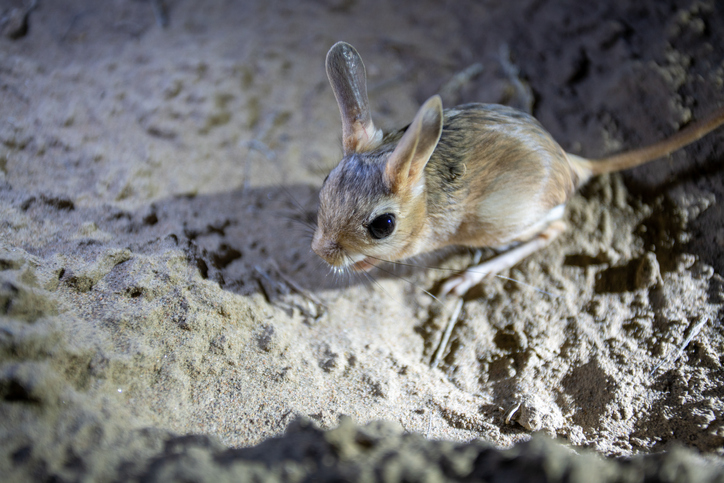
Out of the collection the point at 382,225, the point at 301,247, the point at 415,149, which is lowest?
the point at 301,247

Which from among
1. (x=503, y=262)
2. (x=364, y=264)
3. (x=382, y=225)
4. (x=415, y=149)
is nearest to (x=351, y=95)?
(x=415, y=149)

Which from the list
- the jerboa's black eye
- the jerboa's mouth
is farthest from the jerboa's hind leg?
the jerboa's black eye

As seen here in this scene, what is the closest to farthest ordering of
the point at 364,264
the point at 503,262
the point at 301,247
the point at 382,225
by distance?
the point at 382,225 → the point at 364,264 → the point at 503,262 → the point at 301,247

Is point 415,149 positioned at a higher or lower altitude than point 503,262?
higher

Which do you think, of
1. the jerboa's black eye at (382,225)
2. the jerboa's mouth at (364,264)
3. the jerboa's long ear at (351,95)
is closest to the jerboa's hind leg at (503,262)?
the jerboa's mouth at (364,264)

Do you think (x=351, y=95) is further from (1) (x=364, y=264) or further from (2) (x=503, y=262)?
(2) (x=503, y=262)

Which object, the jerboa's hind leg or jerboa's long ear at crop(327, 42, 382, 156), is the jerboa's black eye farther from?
the jerboa's hind leg

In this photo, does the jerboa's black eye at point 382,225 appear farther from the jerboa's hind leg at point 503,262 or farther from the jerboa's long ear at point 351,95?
the jerboa's hind leg at point 503,262

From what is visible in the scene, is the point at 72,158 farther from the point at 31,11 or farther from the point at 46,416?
the point at 46,416
